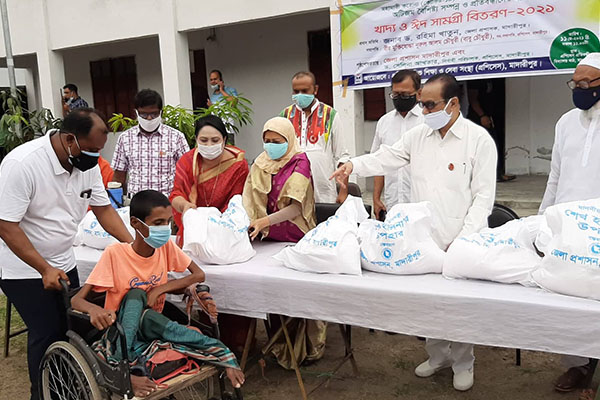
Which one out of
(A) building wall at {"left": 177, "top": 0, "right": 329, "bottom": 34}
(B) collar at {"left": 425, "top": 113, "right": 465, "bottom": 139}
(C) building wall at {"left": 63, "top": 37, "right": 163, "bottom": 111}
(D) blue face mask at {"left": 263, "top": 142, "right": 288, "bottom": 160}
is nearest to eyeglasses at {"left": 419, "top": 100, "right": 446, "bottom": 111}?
(B) collar at {"left": 425, "top": 113, "right": 465, "bottom": 139}

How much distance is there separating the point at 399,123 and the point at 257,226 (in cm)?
148

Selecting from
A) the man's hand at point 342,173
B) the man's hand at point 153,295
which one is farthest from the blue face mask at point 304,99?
the man's hand at point 153,295

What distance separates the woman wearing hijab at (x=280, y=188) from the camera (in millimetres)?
3035

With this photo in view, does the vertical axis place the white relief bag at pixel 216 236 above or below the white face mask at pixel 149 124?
below

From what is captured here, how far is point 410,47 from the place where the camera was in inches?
254

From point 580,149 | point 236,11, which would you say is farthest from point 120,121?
point 580,149

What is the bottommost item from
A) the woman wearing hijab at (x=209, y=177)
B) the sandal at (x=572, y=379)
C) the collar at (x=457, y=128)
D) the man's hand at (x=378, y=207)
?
the sandal at (x=572, y=379)

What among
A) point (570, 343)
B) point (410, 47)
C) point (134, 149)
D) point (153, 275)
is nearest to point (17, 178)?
point (153, 275)

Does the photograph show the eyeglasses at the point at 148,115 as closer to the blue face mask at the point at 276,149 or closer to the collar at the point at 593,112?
the blue face mask at the point at 276,149

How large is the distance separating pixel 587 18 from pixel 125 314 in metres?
5.20

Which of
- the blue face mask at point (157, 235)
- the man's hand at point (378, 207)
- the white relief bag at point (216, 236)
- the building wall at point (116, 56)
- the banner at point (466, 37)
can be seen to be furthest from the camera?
the building wall at point (116, 56)

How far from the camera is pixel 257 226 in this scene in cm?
296

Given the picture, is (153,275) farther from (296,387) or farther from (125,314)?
(296,387)

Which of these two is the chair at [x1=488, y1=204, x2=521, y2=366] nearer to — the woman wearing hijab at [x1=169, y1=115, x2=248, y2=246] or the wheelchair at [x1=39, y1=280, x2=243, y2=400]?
the woman wearing hijab at [x1=169, y1=115, x2=248, y2=246]
